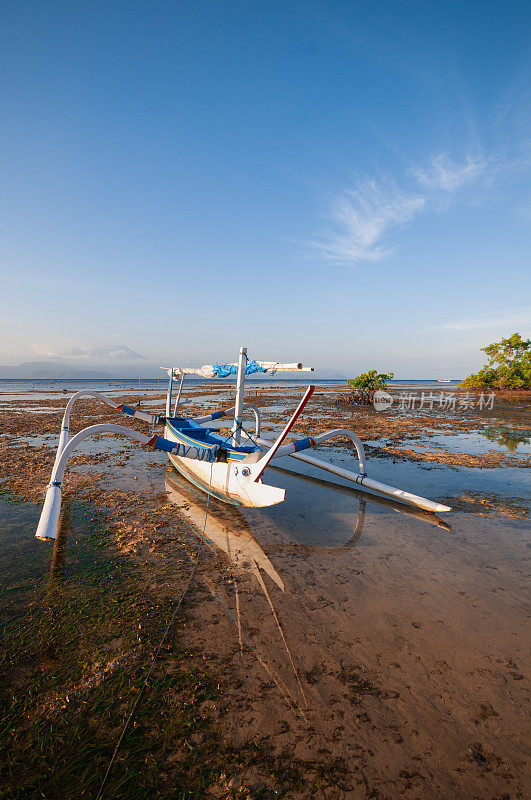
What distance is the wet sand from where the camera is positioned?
8.68ft

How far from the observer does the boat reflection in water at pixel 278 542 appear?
148 inches

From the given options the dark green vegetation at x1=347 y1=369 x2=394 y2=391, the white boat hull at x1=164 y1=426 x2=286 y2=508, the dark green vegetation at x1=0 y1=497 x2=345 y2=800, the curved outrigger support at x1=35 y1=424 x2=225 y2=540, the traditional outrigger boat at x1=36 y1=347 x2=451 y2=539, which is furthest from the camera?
the dark green vegetation at x1=347 y1=369 x2=394 y2=391

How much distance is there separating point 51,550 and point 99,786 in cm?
A: 428

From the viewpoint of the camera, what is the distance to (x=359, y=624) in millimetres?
4129

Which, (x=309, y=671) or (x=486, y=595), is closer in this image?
(x=309, y=671)

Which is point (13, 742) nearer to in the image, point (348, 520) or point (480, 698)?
point (480, 698)

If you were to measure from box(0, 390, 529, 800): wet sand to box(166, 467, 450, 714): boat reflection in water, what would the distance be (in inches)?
1.1

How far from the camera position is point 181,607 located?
433 centimetres

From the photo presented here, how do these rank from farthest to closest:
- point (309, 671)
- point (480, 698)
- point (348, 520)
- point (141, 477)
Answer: point (141, 477) < point (348, 520) < point (309, 671) < point (480, 698)

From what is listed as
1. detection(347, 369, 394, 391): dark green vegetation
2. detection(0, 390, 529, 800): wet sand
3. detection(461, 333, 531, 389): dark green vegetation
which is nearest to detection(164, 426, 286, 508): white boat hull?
detection(0, 390, 529, 800): wet sand

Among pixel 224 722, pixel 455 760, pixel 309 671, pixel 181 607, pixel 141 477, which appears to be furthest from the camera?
pixel 141 477

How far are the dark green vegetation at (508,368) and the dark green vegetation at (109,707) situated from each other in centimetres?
4720

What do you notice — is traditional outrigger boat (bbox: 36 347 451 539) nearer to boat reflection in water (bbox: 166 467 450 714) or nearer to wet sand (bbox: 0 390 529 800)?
boat reflection in water (bbox: 166 467 450 714)

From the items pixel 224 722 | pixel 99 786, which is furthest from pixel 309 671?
pixel 99 786
